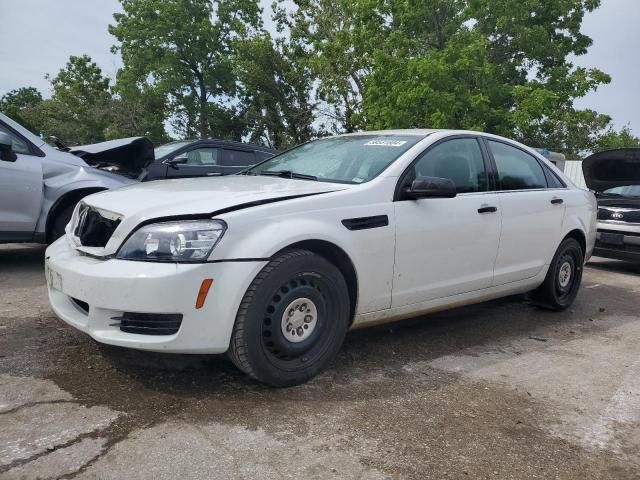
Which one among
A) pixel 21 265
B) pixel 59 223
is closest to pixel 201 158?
pixel 59 223

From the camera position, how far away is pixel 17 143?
232 inches

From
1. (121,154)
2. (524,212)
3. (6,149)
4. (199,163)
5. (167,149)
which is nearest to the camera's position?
(524,212)

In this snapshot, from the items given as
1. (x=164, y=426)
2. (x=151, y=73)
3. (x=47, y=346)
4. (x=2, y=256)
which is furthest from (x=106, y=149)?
(x=151, y=73)

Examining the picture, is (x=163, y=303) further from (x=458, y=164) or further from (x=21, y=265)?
(x=21, y=265)

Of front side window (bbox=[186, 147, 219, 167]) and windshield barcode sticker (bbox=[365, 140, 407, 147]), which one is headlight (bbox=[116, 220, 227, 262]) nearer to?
windshield barcode sticker (bbox=[365, 140, 407, 147])

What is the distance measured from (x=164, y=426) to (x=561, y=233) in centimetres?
385

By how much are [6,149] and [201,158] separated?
361 cm

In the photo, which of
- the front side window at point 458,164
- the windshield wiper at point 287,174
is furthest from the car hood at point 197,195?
the front side window at point 458,164

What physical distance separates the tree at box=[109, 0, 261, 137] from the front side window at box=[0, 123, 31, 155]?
91.1 feet

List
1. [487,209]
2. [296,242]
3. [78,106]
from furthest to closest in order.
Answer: [78,106], [487,209], [296,242]

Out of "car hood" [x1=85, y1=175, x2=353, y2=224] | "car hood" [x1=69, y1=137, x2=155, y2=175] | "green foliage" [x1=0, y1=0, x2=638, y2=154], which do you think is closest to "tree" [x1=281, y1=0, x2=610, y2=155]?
"green foliage" [x1=0, y1=0, x2=638, y2=154]

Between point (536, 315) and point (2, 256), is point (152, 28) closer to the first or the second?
point (2, 256)

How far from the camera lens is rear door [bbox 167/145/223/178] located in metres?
8.48

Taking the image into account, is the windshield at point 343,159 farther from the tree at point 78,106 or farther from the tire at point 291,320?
the tree at point 78,106
